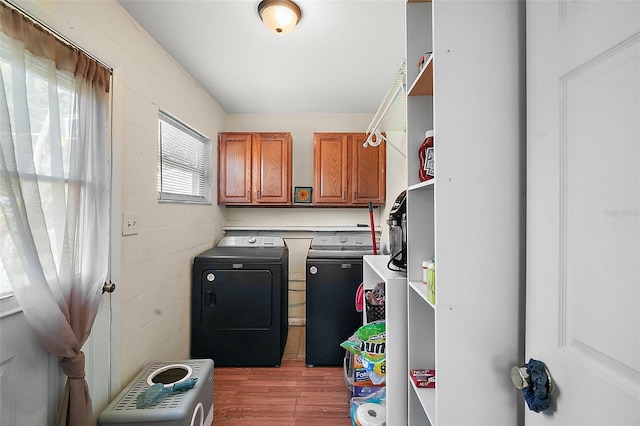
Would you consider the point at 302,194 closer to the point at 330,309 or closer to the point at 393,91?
the point at 330,309

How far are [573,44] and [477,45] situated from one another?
24 cm

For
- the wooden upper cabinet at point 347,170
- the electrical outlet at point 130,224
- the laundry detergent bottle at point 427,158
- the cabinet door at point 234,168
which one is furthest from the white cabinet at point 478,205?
the cabinet door at point 234,168

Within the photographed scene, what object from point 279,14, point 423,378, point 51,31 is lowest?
point 423,378

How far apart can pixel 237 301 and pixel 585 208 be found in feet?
7.81

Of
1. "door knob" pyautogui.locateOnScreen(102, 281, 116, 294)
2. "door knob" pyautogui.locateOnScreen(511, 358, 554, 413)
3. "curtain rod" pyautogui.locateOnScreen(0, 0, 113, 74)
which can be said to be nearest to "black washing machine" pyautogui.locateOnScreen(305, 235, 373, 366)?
"door knob" pyautogui.locateOnScreen(102, 281, 116, 294)

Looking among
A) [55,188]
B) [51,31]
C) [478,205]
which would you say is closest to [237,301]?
[55,188]

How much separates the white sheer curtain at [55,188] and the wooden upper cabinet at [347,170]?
1.94 m

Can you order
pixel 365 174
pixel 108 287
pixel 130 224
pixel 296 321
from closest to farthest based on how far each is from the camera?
pixel 108 287 < pixel 130 224 < pixel 365 174 < pixel 296 321

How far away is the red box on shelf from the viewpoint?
100cm

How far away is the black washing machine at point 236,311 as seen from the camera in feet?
7.98

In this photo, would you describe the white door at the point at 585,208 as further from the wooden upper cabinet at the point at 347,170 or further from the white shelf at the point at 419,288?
the wooden upper cabinet at the point at 347,170

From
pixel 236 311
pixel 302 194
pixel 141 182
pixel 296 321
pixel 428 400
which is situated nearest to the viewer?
pixel 428 400

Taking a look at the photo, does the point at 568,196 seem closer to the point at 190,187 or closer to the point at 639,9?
the point at 639,9

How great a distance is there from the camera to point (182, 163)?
8.18ft
